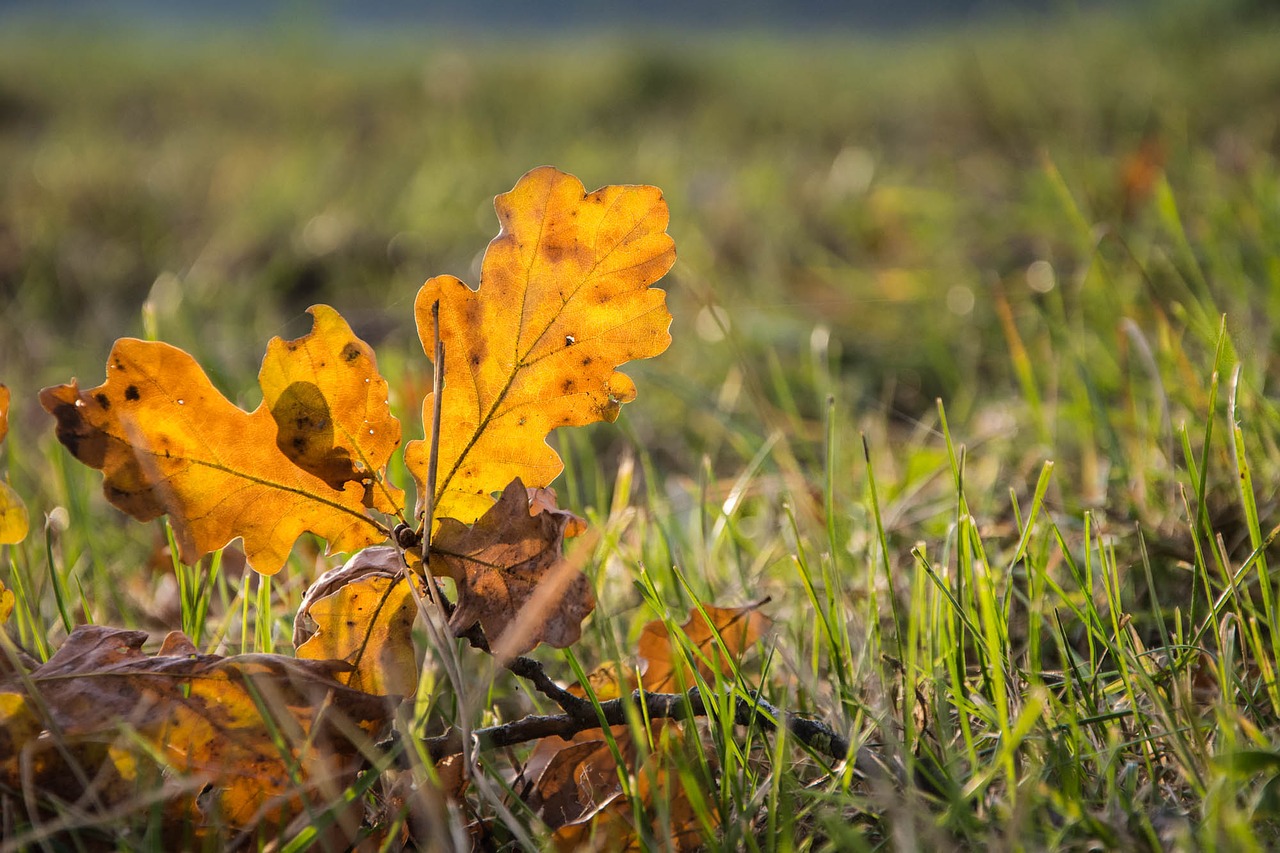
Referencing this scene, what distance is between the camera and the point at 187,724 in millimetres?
628

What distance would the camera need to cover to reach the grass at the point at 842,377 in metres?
0.70

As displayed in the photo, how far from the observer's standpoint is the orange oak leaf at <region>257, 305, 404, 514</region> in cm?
64

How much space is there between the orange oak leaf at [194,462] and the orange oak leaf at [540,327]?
0.26 ft

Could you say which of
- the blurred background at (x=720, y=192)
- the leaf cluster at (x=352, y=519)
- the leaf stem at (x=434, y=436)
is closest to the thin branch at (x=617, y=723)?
the leaf cluster at (x=352, y=519)

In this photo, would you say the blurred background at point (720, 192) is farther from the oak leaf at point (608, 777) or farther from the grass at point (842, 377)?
the oak leaf at point (608, 777)

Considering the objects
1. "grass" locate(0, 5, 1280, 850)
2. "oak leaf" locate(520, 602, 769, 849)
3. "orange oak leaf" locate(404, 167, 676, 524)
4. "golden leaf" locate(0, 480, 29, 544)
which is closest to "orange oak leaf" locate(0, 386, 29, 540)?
"golden leaf" locate(0, 480, 29, 544)

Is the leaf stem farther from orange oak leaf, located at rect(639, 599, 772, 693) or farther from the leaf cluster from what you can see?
orange oak leaf, located at rect(639, 599, 772, 693)

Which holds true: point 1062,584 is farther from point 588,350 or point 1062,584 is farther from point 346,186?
point 346,186

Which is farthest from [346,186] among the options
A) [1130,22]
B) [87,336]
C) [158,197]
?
[1130,22]

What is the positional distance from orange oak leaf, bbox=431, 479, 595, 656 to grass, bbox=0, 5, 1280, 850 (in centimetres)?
5

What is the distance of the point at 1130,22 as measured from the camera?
6.04 m

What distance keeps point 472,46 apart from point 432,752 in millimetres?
7518

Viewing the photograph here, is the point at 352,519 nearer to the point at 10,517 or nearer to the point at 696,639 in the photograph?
the point at 10,517

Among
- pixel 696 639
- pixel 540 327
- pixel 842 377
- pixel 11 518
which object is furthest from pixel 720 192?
pixel 11 518
